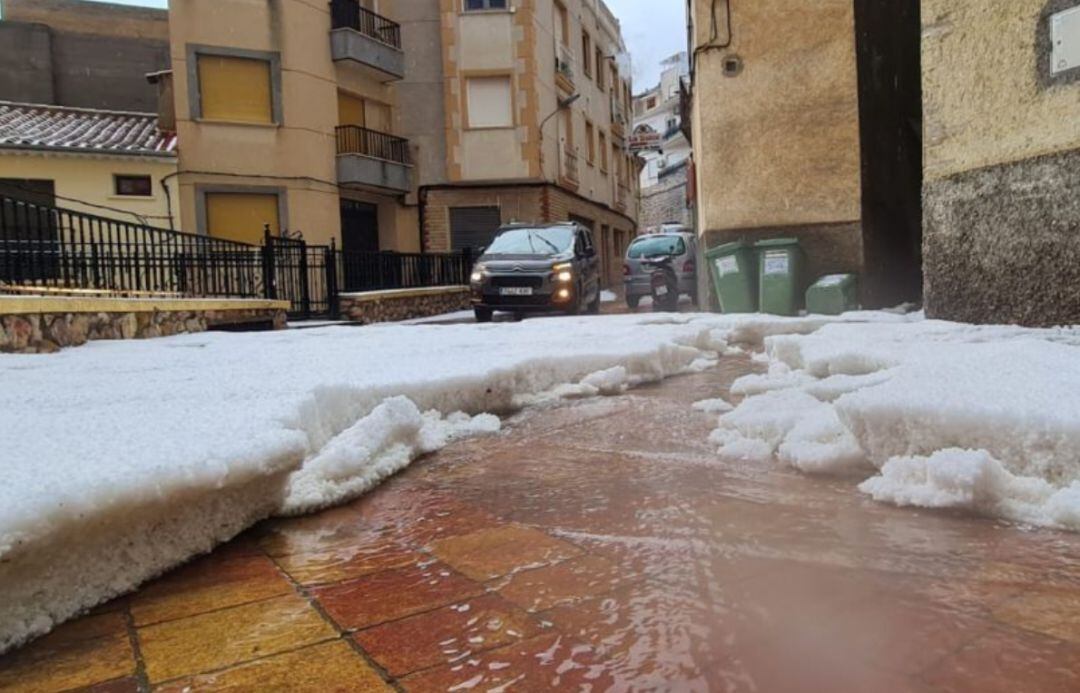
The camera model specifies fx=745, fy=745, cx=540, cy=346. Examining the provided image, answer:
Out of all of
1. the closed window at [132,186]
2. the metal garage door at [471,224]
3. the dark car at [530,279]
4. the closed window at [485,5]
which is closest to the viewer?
the dark car at [530,279]

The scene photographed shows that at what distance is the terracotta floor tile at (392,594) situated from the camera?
5.08 ft

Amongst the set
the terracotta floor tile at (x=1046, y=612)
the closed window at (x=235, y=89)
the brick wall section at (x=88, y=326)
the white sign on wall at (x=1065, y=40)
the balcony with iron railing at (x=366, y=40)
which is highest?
the balcony with iron railing at (x=366, y=40)

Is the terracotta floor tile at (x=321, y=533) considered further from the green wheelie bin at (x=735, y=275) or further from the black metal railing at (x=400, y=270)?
the black metal railing at (x=400, y=270)

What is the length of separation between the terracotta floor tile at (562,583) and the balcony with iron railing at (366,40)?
61.9 feet

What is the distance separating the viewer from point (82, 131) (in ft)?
57.6

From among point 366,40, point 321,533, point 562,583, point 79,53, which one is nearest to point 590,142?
point 366,40

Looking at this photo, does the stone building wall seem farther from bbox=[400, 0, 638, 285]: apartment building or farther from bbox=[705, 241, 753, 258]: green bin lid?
bbox=[400, 0, 638, 285]: apartment building

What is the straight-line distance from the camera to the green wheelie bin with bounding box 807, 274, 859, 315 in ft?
26.3

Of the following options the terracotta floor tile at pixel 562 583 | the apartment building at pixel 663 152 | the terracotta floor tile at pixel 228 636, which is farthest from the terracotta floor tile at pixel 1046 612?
the apartment building at pixel 663 152

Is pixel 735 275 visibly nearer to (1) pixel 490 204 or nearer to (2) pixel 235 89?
(1) pixel 490 204

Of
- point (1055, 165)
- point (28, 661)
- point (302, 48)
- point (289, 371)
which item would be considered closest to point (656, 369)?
point (289, 371)

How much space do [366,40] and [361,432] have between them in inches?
720

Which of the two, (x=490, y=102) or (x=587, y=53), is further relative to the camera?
(x=587, y=53)

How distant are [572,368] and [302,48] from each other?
16.0 m
